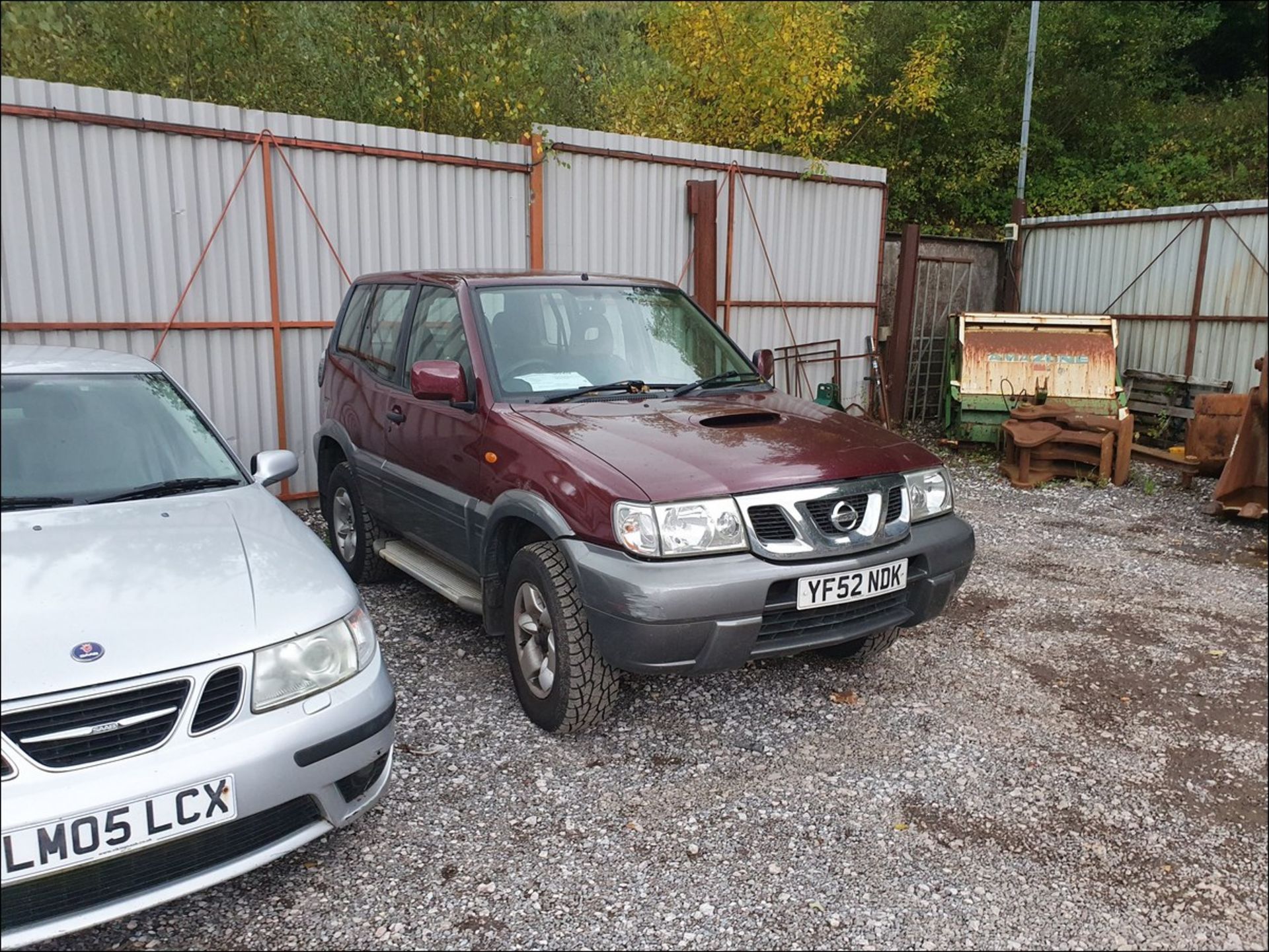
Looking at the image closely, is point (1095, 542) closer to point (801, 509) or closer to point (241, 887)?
point (801, 509)

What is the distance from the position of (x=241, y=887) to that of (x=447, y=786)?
758 millimetres

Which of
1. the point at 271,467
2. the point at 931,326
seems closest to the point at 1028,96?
the point at 931,326

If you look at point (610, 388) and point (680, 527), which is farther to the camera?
point (610, 388)

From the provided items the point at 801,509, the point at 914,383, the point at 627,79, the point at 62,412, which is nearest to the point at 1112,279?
the point at 914,383

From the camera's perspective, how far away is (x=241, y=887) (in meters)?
2.60

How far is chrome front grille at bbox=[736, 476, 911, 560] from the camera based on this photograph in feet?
10.1

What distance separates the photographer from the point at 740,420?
3.66 meters

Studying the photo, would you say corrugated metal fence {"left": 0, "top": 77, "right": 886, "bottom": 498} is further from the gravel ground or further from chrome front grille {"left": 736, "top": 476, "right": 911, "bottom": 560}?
chrome front grille {"left": 736, "top": 476, "right": 911, "bottom": 560}

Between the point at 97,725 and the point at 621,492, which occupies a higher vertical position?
the point at 621,492

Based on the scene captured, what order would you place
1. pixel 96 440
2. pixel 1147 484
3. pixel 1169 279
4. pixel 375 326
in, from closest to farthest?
pixel 96 440
pixel 375 326
pixel 1147 484
pixel 1169 279

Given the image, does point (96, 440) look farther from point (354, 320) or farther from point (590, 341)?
point (354, 320)

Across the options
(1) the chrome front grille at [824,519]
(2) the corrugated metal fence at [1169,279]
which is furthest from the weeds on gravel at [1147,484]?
(1) the chrome front grille at [824,519]

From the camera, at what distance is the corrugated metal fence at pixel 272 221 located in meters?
5.56

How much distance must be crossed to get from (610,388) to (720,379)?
0.59 meters
